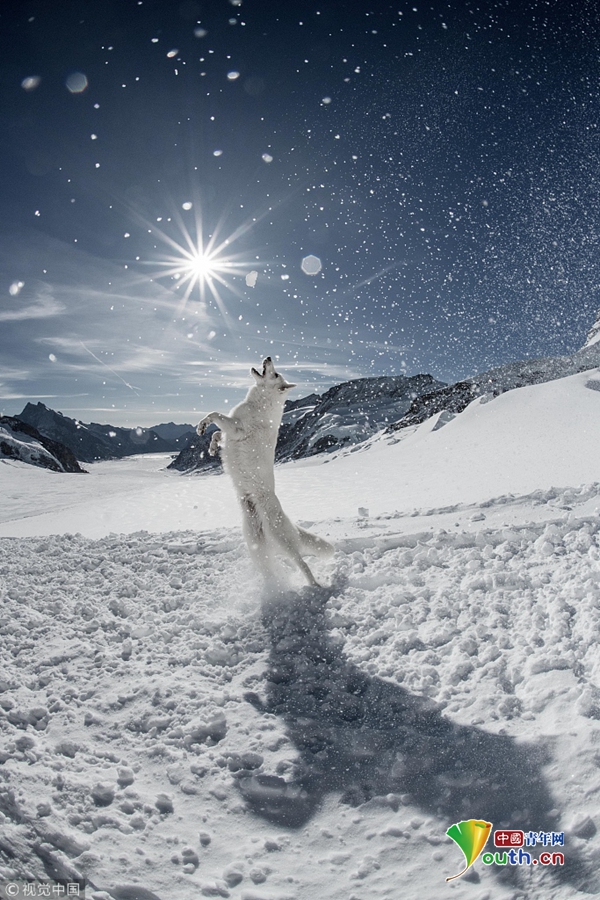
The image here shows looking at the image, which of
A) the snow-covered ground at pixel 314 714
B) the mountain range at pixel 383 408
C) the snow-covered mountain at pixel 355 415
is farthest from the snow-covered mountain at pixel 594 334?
the snow-covered ground at pixel 314 714

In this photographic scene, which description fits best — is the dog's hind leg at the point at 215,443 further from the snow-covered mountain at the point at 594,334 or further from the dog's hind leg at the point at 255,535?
the snow-covered mountain at the point at 594,334

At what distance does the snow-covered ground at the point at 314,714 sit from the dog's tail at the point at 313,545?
0.64 feet

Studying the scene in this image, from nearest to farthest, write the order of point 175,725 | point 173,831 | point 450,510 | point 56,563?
point 173,831
point 175,725
point 56,563
point 450,510

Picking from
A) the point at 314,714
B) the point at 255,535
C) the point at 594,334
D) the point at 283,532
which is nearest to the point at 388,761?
the point at 314,714

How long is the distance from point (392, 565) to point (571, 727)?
2659mm

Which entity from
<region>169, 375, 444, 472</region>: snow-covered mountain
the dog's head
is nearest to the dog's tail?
the dog's head

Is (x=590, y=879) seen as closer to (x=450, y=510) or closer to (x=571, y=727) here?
(x=571, y=727)

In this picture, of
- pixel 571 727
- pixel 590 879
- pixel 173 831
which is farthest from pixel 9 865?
pixel 571 727

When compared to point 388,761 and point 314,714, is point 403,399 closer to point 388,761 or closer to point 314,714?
point 314,714

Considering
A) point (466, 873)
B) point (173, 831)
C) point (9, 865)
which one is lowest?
point (466, 873)

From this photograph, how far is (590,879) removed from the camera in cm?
201

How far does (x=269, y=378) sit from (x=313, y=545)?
6.66 feet

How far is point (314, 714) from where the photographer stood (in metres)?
3.36

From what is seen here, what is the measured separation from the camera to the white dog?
553 centimetres
